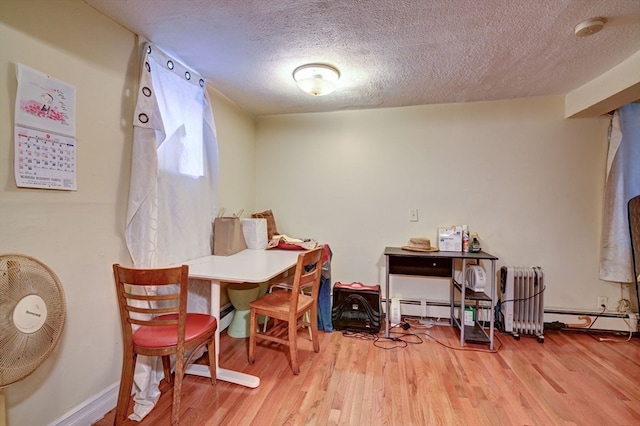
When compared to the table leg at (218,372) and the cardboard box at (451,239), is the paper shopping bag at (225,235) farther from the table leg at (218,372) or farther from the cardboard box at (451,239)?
the cardboard box at (451,239)

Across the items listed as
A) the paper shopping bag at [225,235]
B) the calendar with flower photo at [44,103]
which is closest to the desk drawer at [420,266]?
the paper shopping bag at [225,235]

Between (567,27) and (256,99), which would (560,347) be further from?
(256,99)

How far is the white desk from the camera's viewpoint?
5.64ft

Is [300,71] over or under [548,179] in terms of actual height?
over

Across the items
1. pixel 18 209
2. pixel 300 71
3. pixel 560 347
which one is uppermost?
pixel 300 71

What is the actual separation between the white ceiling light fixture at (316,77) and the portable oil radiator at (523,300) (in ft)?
7.48

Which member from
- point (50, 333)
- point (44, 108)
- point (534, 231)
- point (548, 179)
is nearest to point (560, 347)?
point (534, 231)

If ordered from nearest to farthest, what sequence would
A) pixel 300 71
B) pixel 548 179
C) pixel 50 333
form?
1. pixel 50 333
2. pixel 300 71
3. pixel 548 179

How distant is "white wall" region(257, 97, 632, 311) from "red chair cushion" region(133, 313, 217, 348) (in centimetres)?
160

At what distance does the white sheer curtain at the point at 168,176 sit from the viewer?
171 centimetres

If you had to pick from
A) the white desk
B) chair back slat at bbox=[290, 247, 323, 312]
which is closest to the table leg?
the white desk

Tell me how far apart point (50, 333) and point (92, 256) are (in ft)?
1.48

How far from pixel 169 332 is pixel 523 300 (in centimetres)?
288

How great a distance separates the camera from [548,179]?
2703mm
